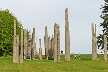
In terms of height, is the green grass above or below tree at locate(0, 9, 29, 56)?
below

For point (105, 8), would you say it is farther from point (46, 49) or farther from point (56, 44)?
point (56, 44)

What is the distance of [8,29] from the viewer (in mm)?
62938

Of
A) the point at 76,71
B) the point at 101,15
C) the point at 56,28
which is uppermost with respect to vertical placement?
the point at 101,15

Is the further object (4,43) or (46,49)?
(4,43)

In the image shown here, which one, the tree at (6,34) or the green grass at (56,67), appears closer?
the green grass at (56,67)

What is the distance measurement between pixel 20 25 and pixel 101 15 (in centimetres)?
1719

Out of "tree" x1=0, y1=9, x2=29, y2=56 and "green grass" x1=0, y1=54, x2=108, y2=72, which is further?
"tree" x1=0, y1=9, x2=29, y2=56

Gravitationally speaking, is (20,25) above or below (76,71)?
above

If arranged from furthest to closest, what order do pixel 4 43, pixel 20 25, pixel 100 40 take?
1. pixel 20 25
2. pixel 4 43
3. pixel 100 40

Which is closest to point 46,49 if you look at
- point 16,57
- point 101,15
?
point 16,57

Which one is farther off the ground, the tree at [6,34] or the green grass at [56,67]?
the tree at [6,34]

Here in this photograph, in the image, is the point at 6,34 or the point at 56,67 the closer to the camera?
the point at 56,67

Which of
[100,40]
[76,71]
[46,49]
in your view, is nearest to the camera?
[76,71]

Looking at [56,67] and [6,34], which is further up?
[6,34]
